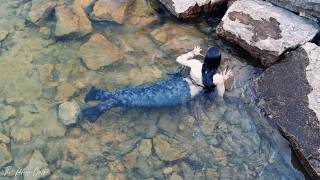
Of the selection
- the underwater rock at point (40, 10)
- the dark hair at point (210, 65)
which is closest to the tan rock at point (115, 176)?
the dark hair at point (210, 65)

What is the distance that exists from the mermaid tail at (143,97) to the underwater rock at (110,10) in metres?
1.61

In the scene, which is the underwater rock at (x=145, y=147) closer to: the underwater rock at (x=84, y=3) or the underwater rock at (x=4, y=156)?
the underwater rock at (x=4, y=156)

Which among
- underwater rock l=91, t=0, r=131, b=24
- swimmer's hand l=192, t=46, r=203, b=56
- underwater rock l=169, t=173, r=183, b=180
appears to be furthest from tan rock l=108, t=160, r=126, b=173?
underwater rock l=91, t=0, r=131, b=24

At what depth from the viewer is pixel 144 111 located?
5559mm

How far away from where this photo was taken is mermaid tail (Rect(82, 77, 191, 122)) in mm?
5375

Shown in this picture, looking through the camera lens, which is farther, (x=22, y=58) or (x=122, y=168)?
A: (x=22, y=58)

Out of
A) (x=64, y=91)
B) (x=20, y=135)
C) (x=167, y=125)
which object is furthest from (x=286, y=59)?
(x=20, y=135)

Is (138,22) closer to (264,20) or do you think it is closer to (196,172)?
(264,20)

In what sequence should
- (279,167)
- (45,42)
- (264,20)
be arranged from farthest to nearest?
(45,42), (264,20), (279,167)

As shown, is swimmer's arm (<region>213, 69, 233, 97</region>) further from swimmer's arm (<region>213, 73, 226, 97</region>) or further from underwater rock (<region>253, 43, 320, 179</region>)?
underwater rock (<region>253, 43, 320, 179</region>)

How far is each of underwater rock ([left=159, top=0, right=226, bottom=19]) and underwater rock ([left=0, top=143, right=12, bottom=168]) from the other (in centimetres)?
312

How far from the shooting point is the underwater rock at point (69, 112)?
5.38 m

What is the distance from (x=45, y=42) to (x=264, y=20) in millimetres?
3307

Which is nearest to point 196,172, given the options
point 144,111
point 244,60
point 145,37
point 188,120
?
point 188,120
